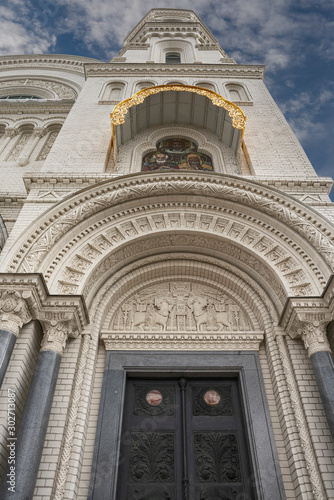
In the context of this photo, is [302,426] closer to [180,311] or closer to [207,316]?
[207,316]

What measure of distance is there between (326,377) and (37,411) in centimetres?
461

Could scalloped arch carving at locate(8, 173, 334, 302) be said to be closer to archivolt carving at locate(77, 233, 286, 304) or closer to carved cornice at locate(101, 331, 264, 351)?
archivolt carving at locate(77, 233, 286, 304)

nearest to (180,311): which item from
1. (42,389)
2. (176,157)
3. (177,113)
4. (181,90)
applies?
(42,389)

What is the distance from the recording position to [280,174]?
9.77 metres

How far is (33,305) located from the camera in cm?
631

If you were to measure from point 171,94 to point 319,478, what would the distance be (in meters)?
10.8

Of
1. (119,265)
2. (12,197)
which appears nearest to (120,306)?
(119,265)

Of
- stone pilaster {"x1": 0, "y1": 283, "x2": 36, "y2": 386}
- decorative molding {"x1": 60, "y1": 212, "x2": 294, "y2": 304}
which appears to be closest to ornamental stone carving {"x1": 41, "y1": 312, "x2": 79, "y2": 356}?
stone pilaster {"x1": 0, "y1": 283, "x2": 36, "y2": 386}

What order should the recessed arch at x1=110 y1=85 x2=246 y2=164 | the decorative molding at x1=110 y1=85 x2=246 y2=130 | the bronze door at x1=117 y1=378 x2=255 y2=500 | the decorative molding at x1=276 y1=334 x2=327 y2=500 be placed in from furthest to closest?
the recessed arch at x1=110 y1=85 x2=246 y2=164
the decorative molding at x1=110 y1=85 x2=246 y2=130
the bronze door at x1=117 y1=378 x2=255 y2=500
the decorative molding at x1=276 y1=334 x2=327 y2=500

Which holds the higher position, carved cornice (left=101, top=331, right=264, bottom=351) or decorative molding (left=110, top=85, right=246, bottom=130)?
decorative molding (left=110, top=85, right=246, bottom=130)

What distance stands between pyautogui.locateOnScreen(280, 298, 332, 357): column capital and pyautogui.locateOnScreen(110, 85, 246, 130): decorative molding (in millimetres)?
5806

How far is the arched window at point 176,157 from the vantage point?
11.2 m

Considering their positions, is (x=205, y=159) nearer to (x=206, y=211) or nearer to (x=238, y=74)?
(x=206, y=211)

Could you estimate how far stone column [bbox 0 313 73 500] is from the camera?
4.83 meters
